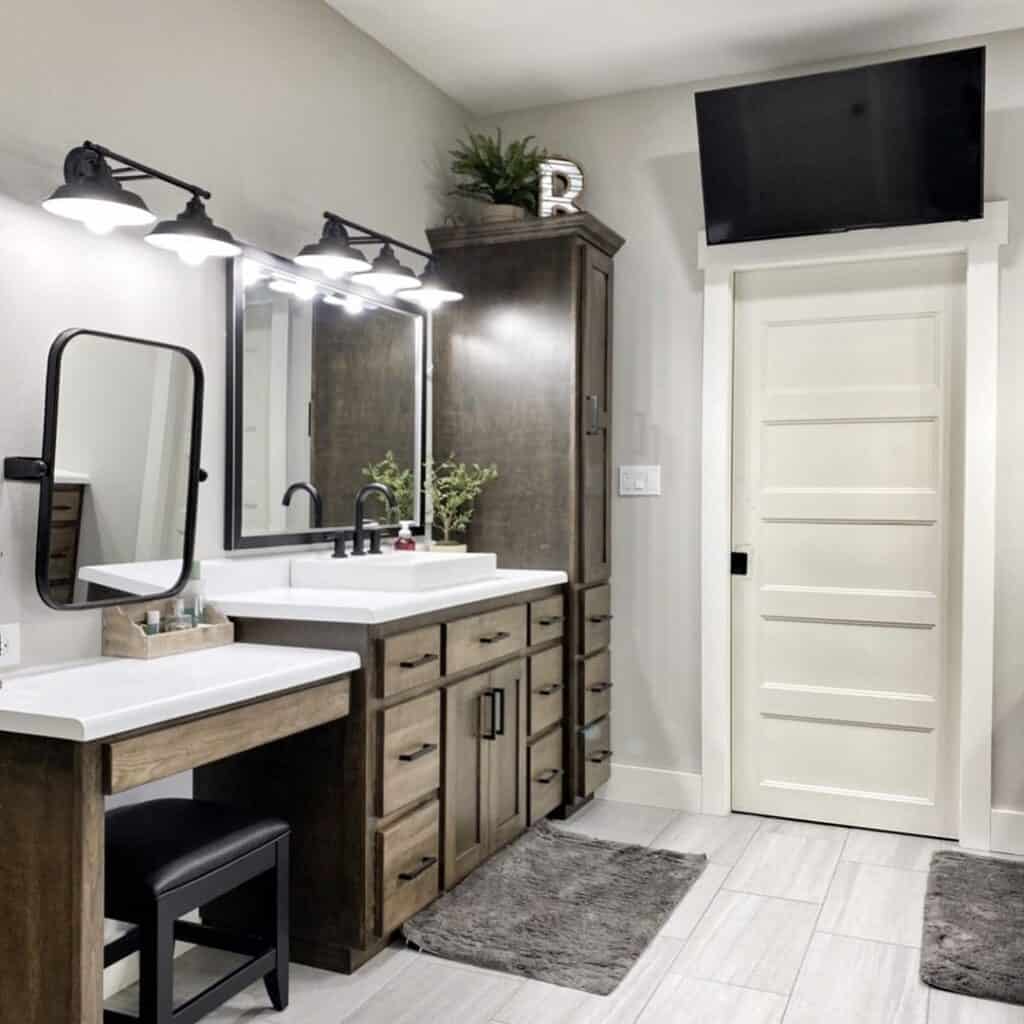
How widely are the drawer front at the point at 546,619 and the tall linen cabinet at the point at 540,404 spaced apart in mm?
53

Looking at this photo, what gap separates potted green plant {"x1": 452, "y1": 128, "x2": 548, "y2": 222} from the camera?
373 cm

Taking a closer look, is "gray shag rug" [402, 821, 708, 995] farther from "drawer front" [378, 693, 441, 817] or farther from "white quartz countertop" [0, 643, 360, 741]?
"white quartz countertop" [0, 643, 360, 741]

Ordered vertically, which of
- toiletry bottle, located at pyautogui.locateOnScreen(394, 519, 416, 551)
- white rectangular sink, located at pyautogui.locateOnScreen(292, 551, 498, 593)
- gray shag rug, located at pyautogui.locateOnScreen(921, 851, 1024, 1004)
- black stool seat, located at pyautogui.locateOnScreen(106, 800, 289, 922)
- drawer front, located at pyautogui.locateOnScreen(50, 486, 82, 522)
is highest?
drawer front, located at pyautogui.locateOnScreen(50, 486, 82, 522)

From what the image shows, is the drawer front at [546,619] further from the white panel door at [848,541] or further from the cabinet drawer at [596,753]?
the white panel door at [848,541]

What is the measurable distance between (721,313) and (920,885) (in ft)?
6.45

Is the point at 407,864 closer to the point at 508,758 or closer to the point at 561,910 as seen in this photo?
the point at 561,910

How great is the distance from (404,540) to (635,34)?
1797 mm

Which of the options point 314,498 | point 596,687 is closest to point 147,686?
point 314,498

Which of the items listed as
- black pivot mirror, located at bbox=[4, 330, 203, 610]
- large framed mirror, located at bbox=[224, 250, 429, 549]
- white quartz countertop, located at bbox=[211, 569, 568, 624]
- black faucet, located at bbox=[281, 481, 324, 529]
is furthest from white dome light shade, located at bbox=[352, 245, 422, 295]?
white quartz countertop, located at bbox=[211, 569, 568, 624]

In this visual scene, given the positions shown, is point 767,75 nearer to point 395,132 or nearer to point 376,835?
point 395,132

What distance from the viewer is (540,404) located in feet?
12.1

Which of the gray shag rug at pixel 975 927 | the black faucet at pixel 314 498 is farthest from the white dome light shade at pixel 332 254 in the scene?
the gray shag rug at pixel 975 927

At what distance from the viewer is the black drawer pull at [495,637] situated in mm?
3068

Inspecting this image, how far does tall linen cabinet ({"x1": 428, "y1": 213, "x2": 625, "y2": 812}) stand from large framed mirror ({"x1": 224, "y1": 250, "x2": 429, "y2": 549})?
0.61 ft
